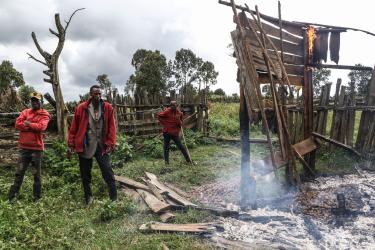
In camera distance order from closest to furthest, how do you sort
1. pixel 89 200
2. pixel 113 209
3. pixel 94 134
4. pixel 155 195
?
pixel 113 209 → pixel 94 134 → pixel 89 200 → pixel 155 195

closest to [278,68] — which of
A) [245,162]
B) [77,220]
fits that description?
[245,162]

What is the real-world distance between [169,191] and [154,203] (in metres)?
0.99

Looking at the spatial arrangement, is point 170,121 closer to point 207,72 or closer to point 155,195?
point 155,195

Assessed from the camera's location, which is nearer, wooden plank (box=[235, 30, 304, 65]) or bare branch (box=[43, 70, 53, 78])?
wooden plank (box=[235, 30, 304, 65])

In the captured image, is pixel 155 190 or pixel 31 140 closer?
pixel 31 140

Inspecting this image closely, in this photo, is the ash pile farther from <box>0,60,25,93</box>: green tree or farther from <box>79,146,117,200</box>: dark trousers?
<box>0,60,25,93</box>: green tree

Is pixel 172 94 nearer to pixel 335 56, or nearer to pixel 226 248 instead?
pixel 335 56

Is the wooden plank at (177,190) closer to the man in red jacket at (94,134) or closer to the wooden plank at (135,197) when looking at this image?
the wooden plank at (135,197)

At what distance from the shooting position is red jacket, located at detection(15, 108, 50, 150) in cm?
702

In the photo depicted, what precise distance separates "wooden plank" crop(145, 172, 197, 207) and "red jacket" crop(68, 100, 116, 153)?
1.47m

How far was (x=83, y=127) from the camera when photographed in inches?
257

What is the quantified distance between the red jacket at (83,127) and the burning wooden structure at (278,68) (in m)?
2.39

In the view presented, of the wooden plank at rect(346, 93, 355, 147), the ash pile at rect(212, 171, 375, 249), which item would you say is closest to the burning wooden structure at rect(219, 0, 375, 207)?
the ash pile at rect(212, 171, 375, 249)

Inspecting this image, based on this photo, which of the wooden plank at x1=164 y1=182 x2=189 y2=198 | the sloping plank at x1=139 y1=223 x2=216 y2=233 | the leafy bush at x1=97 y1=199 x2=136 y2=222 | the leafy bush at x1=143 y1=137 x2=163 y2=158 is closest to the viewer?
the sloping plank at x1=139 y1=223 x2=216 y2=233
